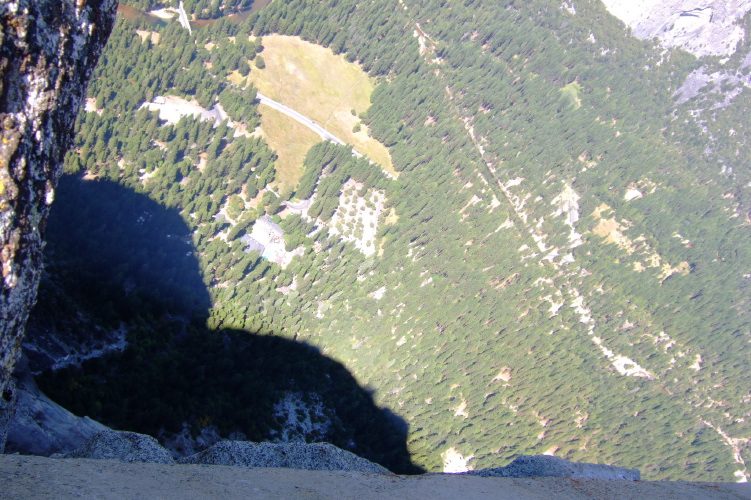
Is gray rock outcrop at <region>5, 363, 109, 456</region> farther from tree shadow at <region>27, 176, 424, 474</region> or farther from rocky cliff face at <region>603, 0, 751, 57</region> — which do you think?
rocky cliff face at <region>603, 0, 751, 57</region>

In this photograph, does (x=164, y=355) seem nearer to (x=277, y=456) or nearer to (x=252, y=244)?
(x=252, y=244)

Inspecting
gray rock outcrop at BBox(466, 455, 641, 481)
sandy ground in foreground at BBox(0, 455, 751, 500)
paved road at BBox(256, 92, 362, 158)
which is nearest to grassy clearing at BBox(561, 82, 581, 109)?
paved road at BBox(256, 92, 362, 158)

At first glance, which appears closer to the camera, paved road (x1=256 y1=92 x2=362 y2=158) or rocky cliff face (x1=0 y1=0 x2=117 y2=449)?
rocky cliff face (x1=0 y1=0 x2=117 y2=449)

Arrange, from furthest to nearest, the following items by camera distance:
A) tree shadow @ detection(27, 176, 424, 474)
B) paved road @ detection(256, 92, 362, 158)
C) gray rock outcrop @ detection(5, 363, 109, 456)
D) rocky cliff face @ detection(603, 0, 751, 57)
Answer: rocky cliff face @ detection(603, 0, 751, 57)
paved road @ detection(256, 92, 362, 158)
tree shadow @ detection(27, 176, 424, 474)
gray rock outcrop @ detection(5, 363, 109, 456)

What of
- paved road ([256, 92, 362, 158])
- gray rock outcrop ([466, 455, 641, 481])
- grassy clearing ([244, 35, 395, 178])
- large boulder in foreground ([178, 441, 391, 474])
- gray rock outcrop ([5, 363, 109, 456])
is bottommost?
paved road ([256, 92, 362, 158])

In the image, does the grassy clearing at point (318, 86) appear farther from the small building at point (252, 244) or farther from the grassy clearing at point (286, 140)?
the small building at point (252, 244)

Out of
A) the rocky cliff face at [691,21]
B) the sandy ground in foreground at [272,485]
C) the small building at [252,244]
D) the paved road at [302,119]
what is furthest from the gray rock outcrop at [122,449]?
the rocky cliff face at [691,21]

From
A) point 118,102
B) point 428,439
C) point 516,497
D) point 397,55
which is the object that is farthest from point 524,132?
point 516,497

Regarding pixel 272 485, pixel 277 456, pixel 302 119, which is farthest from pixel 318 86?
pixel 272 485
